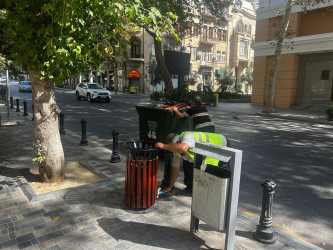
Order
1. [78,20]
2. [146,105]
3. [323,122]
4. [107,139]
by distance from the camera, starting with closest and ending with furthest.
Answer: [78,20] → [146,105] → [107,139] → [323,122]

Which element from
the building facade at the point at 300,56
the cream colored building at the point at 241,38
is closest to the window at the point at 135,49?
the cream colored building at the point at 241,38

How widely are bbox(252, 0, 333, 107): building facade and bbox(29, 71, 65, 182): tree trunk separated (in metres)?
17.9

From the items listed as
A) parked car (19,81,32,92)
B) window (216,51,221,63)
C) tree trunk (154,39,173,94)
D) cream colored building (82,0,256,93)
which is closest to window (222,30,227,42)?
cream colored building (82,0,256,93)

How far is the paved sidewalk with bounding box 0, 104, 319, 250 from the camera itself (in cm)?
324

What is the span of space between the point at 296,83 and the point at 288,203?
1953 centimetres

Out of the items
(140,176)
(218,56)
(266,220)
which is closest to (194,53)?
(218,56)

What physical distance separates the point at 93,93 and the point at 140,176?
2029 cm

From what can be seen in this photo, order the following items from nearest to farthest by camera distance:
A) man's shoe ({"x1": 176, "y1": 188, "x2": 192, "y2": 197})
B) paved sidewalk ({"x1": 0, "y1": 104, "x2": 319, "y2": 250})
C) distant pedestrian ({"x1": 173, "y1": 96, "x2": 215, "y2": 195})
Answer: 1. paved sidewalk ({"x1": 0, "y1": 104, "x2": 319, "y2": 250})
2. man's shoe ({"x1": 176, "y1": 188, "x2": 192, "y2": 197})
3. distant pedestrian ({"x1": 173, "y1": 96, "x2": 215, "y2": 195})

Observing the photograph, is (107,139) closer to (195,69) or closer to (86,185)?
(86,185)

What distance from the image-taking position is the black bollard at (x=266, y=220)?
11.0 feet

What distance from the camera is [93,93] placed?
75.6 ft

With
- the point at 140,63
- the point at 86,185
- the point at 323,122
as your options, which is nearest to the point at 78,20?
the point at 86,185

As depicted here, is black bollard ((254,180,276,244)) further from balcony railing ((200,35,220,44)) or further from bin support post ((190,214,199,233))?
balcony railing ((200,35,220,44))

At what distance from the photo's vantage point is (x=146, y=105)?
267 inches
